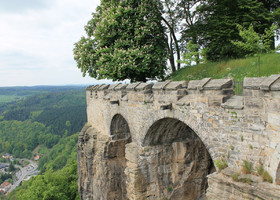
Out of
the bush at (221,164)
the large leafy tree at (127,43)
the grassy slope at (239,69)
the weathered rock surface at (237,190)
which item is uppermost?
the large leafy tree at (127,43)

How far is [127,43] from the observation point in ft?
46.3

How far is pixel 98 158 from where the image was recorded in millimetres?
13578

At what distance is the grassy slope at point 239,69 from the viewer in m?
10.0

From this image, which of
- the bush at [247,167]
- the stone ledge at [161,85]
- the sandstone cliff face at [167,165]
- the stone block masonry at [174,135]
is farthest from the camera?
the sandstone cliff face at [167,165]

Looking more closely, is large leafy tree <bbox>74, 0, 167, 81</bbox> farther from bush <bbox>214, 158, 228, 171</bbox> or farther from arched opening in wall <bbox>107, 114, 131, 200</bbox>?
bush <bbox>214, 158, 228, 171</bbox>

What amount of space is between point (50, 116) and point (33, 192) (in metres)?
133

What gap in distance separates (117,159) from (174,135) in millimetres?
4603

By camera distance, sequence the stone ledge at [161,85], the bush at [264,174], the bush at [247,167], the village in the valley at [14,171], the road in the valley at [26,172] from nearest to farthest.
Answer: the bush at [264,174] < the bush at [247,167] < the stone ledge at [161,85] < the village in the valley at [14,171] < the road in the valley at [26,172]

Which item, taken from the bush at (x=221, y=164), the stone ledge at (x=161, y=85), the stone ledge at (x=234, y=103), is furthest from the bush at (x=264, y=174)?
the stone ledge at (x=161, y=85)

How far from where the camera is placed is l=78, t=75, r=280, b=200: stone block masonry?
496cm

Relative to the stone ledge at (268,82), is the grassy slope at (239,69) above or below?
above

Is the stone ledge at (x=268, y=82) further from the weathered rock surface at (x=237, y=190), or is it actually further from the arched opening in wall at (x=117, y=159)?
the arched opening in wall at (x=117, y=159)

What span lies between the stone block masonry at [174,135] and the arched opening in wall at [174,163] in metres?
0.04


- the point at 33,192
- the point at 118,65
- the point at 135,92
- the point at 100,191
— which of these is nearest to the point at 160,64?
the point at 118,65
